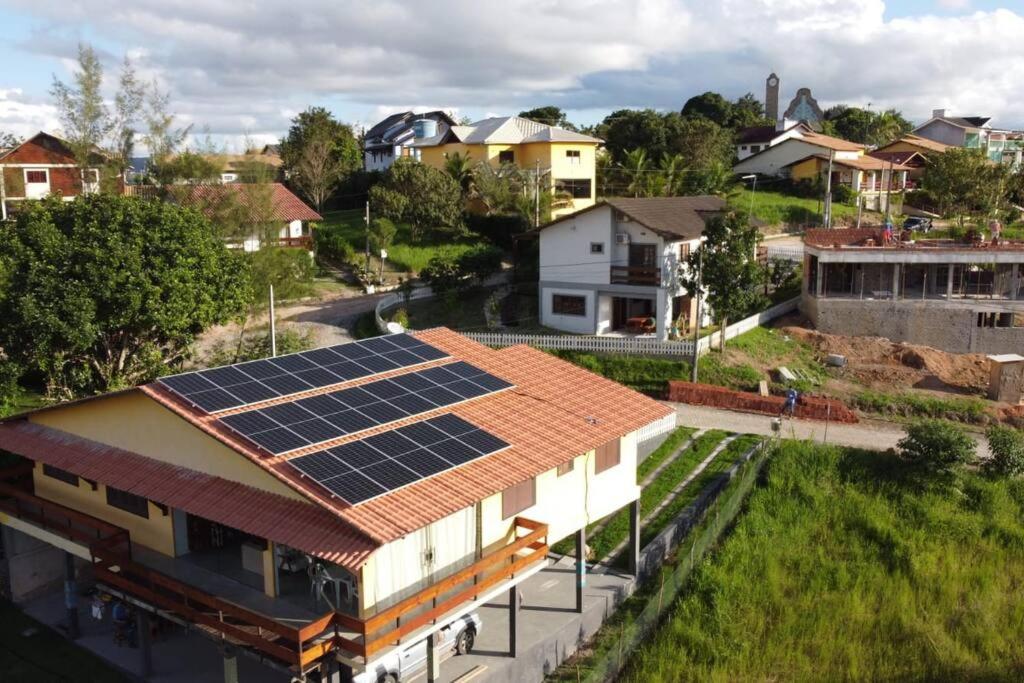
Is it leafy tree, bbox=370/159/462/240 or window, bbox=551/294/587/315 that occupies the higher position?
leafy tree, bbox=370/159/462/240

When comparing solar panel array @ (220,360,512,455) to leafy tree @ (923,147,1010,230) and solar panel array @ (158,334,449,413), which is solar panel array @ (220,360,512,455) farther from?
Result: leafy tree @ (923,147,1010,230)

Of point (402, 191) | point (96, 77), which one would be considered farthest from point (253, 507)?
point (402, 191)

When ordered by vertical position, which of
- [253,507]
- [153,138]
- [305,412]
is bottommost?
[253,507]

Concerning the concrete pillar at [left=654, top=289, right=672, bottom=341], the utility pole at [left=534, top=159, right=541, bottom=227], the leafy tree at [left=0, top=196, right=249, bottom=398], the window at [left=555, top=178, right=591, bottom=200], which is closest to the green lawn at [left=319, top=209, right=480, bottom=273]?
the utility pole at [left=534, top=159, right=541, bottom=227]

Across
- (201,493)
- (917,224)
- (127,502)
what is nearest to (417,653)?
(201,493)

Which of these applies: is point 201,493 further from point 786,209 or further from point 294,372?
point 786,209

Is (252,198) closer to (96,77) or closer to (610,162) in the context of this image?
(96,77)

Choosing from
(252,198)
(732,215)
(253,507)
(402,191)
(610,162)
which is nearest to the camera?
(253,507)
